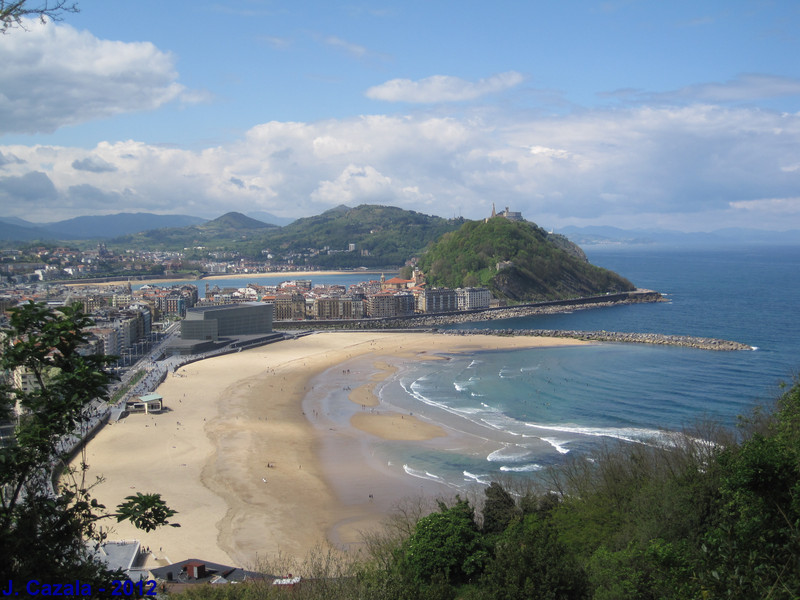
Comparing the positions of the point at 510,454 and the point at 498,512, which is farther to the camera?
the point at 510,454

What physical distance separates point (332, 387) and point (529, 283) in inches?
2344

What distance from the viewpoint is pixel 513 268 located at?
308 ft

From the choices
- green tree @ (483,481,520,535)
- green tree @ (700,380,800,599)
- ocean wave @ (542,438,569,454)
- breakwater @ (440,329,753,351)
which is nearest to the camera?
green tree @ (700,380,800,599)

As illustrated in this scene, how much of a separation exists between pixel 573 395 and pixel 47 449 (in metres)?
31.6

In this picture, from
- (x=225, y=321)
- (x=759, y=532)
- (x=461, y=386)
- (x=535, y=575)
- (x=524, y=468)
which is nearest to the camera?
(x=759, y=532)

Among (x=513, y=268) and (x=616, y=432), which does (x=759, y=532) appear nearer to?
(x=616, y=432)

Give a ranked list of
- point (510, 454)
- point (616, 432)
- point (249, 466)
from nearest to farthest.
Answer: point (249, 466) → point (510, 454) → point (616, 432)

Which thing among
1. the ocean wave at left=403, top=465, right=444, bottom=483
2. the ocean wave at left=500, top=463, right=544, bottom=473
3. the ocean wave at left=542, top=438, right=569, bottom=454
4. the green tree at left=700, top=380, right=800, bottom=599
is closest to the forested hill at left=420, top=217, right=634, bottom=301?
the ocean wave at left=542, top=438, right=569, bottom=454

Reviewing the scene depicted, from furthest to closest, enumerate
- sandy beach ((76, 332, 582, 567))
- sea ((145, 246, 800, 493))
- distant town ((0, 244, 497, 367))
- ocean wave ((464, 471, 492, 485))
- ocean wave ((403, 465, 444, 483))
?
distant town ((0, 244, 497, 367))
sea ((145, 246, 800, 493))
ocean wave ((403, 465, 444, 483))
ocean wave ((464, 471, 492, 485))
sandy beach ((76, 332, 582, 567))

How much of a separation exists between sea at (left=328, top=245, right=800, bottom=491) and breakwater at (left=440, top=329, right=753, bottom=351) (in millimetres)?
1749

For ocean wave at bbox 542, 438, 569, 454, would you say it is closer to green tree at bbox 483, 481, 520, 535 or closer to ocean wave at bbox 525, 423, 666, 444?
ocean wave at bbox 525, 423, 666, 444

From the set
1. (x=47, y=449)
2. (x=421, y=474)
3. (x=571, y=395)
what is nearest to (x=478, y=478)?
(x=421, y=474)

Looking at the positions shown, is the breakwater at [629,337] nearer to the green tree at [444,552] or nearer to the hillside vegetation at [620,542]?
the hillside vegetation at [620,542]

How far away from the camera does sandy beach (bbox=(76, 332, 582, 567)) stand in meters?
18.0
